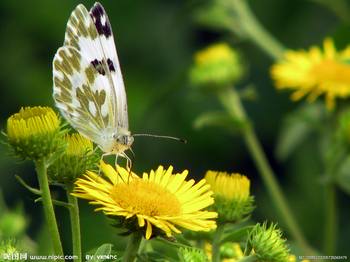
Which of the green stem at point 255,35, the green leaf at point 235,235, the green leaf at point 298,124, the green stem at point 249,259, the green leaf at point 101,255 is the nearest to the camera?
the green leaf at point 101,255

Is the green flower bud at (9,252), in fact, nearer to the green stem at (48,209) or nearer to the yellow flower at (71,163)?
the green stem at (48,209)

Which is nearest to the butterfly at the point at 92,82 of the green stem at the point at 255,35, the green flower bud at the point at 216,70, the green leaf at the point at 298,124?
the green leaf at the point at 298,124

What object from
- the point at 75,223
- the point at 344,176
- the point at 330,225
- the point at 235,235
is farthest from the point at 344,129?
the point at 75,223

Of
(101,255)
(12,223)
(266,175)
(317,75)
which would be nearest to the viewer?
(101,255)

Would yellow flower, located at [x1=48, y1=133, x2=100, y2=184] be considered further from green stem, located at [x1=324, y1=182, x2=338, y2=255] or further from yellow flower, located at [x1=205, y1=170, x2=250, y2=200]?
green stem, located at [x1=324, y1=182, x2=338, y2=255]

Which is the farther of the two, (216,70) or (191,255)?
(216,70)

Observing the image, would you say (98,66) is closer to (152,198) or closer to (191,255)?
(152,198)

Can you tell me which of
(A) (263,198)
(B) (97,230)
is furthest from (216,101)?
(B) (97,230)
